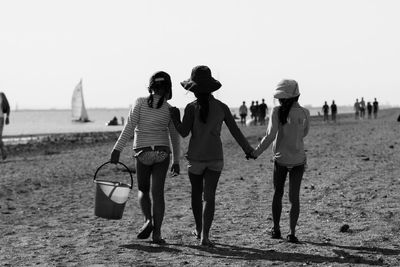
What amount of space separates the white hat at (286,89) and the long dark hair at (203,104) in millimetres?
740

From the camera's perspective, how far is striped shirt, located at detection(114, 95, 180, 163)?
7465 millimetres

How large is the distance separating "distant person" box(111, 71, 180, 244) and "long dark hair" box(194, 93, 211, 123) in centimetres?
38

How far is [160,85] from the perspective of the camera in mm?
7469

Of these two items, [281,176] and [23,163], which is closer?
[281,176]

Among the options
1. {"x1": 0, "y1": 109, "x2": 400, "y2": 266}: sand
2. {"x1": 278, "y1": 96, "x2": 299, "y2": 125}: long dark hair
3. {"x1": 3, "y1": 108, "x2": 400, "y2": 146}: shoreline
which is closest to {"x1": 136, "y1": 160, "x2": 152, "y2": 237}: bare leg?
{"x1": 0, "y1": 109, "x2": 400, "y2": 266}: sand

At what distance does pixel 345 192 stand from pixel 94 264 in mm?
5829

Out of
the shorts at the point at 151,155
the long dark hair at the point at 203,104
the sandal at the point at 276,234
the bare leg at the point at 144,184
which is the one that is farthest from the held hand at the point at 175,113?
the sandal at the point at 276,234

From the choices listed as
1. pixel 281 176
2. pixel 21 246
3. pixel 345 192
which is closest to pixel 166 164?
pixel 281 176

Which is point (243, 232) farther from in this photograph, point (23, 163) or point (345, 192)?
point (23, 163)

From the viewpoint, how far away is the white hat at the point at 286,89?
7391 mm

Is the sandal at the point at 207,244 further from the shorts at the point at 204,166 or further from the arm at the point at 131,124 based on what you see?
the arm at the point at 131,124

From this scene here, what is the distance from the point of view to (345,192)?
11.4 m

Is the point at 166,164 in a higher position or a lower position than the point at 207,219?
higher

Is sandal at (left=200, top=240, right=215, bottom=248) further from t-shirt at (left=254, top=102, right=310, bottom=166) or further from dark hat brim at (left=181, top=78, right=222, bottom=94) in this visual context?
dark hat brim at (left=181, top=78, right=222, bottom=94)
